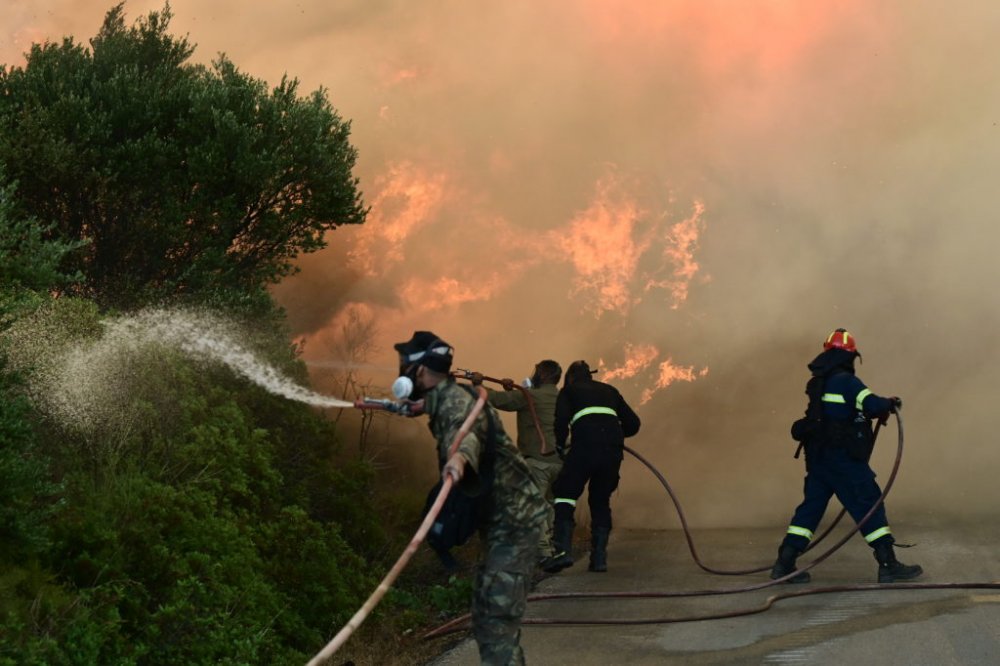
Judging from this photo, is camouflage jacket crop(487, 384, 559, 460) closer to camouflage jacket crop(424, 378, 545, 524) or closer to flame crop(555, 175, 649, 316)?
camouflage jacket crop(424, 378, 545, 524)

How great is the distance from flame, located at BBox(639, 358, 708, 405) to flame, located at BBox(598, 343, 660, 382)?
21 centimetres

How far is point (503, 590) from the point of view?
6.04 meters

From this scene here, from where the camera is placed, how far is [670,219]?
1723cm

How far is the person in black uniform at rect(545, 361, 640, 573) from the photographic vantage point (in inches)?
404

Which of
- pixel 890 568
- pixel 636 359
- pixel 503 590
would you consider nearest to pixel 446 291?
pixel 636 359

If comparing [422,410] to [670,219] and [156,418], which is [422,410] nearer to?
[156,418]

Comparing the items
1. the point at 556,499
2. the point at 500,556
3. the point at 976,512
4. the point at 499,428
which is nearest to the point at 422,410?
the point at 499,428

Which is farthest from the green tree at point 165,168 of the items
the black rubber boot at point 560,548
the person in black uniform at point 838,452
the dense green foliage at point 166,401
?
the person in black uniform at point 838,452

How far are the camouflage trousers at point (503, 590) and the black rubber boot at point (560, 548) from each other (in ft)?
12.9

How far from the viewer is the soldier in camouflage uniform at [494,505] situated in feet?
19.7

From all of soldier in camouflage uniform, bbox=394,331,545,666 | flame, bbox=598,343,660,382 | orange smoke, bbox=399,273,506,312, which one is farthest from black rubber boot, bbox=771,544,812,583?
orange smoke, bbox=399,273,506,312

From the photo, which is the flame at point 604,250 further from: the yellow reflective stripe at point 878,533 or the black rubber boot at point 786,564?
the yellow reflective stripe at point 878,533

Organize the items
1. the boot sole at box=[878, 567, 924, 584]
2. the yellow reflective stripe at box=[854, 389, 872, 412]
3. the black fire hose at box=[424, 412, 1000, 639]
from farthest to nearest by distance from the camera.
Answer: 1. the yellow reflective stripe at box=[854, 389, 872, 412]
2. the boot sole at box=[878, 567, 924, 584]
3. the black fire hose at box=[424, 412, 1000, 639]

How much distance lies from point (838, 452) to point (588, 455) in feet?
6.55
